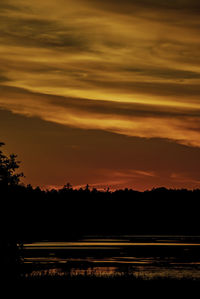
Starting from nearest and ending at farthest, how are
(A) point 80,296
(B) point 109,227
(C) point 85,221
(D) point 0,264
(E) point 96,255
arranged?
(A) point 80,296, (D) point 0,264, (E) point 96,255, (B) point 109,227, (C) point 85,221

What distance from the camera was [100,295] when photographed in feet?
111

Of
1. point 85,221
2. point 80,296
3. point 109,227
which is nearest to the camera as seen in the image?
point 80,296

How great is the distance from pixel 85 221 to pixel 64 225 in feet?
46.6

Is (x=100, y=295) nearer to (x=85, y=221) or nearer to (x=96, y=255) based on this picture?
(x=96, y=255)

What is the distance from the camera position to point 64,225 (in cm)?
18400

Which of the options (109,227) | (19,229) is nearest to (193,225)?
(109,227)

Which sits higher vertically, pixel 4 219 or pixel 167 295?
pixel 4 219

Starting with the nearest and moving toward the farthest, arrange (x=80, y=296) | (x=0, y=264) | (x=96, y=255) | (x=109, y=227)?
(x=80, y=296)
(x=0, y=264)
(x=96, y=255)
(x=109, y=227)

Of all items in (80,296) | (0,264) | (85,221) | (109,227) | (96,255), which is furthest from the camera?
(85,221)

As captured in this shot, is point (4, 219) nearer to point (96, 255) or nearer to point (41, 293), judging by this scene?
point (41, 293)

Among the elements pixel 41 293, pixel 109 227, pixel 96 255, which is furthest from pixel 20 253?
pixel 109 227

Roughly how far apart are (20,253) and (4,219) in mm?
1942

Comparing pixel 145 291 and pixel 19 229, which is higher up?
pixel 19 229

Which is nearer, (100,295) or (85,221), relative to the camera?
(100,295)
